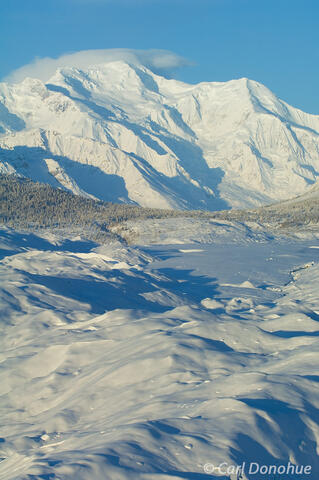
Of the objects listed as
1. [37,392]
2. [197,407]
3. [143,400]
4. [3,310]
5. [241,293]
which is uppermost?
[197,407]

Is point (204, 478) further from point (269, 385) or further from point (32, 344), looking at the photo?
point (32, 344)

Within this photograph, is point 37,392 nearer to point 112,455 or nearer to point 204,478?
point 112,455

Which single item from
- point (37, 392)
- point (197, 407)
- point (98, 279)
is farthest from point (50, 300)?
point (197, 407)

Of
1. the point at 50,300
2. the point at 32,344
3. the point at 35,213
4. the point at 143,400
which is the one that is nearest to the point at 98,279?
the point at 50,300

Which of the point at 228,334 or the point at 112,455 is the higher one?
the point at 112,455

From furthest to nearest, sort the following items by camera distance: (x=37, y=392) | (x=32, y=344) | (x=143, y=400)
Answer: (x=32, y=344), (x=37, y=392), (x=143, y=400)

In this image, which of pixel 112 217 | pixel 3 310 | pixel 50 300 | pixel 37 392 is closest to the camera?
pixel 37 392

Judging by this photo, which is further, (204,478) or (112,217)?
(112,217)
